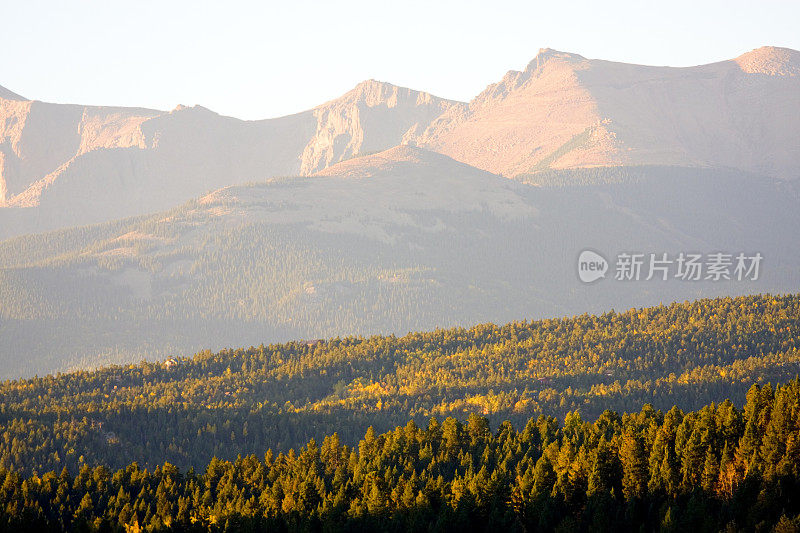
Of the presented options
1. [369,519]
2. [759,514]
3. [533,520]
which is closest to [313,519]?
[369,519]

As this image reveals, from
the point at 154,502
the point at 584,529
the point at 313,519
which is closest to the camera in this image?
the point at 584,529

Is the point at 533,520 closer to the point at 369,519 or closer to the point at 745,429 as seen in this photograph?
the point at 369,519

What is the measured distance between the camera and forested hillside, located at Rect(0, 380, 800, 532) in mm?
146250

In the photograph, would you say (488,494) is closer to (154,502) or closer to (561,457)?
(561,457)

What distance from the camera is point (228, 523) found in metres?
158

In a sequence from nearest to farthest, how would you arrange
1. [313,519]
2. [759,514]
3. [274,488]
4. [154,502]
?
[759,514] → [313,519] → [274,488] → [154,502]

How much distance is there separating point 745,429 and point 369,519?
181 feet

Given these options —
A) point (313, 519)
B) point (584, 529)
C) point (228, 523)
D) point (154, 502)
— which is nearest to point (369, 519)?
point (313, 519)

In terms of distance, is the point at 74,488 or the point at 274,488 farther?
the point at 74,488

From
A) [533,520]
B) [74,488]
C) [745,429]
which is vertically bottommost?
[74,488]

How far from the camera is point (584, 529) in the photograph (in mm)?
149375

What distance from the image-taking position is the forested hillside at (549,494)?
480 ft

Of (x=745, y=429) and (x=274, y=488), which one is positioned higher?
(x=745, y=429)

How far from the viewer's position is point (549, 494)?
158 metres
